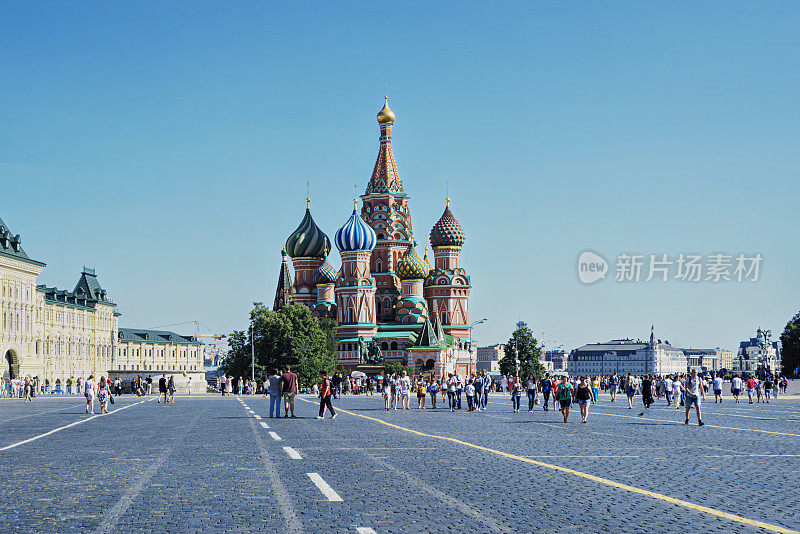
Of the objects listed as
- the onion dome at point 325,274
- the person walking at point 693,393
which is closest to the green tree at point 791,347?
the onion dome at point 325,274

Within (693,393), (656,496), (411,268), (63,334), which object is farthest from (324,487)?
(63,334)

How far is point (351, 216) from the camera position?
11606 cm

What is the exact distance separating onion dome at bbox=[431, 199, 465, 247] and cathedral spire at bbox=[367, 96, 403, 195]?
6.74 m

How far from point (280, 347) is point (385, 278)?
106 ft

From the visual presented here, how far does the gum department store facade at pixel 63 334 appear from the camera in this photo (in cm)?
9550

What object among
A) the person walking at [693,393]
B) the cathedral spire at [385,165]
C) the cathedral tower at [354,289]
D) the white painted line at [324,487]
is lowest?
the white painted line at [324,487]

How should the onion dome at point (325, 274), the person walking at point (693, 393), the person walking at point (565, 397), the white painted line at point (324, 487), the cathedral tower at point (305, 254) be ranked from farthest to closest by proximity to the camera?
the cathedral tower at point (305, 254) → the onion dome at point (325, 274) → the person walking at point (565, 397) → the person walking at point (693, 393) → the white painted line at point (324, 487)

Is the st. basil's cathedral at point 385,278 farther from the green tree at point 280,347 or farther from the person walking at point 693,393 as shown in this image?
the person walking at point 693,393

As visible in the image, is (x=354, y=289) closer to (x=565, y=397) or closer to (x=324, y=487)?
(x=565, y=397)

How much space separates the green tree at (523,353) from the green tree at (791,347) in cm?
3203

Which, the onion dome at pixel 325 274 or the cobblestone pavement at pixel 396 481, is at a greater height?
the onion dome at pixel 325 274

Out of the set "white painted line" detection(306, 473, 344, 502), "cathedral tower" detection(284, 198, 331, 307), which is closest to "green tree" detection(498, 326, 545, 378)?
"cathedral tower" detection(284, 198, 331, 307)

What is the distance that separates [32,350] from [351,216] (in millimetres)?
39221

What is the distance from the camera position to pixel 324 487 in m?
12.1
